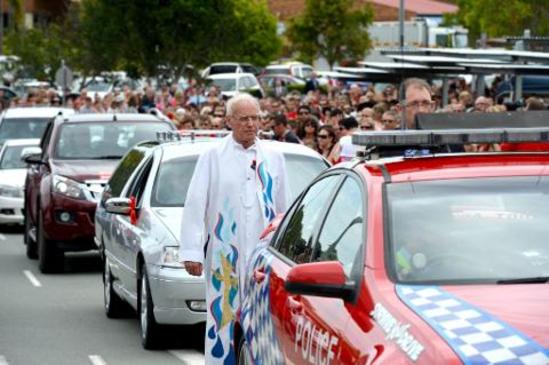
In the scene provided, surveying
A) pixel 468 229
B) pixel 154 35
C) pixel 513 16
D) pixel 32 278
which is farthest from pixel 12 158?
pixel 513 16

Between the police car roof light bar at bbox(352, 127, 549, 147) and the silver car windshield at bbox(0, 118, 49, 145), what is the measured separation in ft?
70.1

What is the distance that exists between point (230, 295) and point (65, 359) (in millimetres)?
2798

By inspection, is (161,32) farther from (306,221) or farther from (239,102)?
(306,221)

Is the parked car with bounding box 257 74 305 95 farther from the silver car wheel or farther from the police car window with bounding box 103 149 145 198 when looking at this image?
the silver car wheel

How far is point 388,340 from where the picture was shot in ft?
19.2

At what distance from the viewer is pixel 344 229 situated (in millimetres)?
7035

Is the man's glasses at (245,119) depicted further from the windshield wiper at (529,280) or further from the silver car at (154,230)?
the windshield wiper at (529,280)

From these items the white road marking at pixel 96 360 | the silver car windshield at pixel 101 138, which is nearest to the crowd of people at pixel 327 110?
the silver car windshield at pixel 101 138

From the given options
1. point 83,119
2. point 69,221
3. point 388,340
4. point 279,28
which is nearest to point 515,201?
point 388,340

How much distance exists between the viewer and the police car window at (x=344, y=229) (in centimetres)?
680

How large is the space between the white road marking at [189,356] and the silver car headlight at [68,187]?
627 centimetres

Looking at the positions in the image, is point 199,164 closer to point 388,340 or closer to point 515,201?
point 515,201

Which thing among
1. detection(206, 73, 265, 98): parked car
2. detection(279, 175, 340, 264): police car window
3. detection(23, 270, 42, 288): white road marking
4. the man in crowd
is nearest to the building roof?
detection(206, 73, 265, 98): parked car

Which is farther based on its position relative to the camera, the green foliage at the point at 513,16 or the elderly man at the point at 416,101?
the green foliage at the point at 513,16
